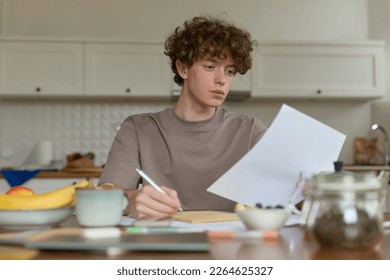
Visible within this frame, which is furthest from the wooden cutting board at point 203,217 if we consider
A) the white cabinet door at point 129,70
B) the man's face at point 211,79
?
the white cabinet door at point 129,70

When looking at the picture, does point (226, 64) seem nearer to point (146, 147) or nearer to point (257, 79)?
point (146, 147)

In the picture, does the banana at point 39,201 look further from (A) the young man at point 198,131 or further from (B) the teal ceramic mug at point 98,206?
(A) the young man at point 198,131

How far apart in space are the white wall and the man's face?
2640 millimetres

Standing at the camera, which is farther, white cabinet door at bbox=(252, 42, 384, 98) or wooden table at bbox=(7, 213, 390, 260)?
white cabinet door at bbox=(252, 42, 384, 98)

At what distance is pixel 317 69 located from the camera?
4.23m

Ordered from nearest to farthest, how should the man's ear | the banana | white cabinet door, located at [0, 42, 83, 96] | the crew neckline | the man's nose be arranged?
the banana, the man's nose, the crew neckline, the man's ear, white cabinet door, located at [0, 42, 83, 96]

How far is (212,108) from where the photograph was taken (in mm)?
1911

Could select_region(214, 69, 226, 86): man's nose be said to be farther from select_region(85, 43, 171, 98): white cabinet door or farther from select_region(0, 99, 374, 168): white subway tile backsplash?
select_region(0, 99, 374, 168): white subway tile backsplash

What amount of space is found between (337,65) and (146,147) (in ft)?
9.28

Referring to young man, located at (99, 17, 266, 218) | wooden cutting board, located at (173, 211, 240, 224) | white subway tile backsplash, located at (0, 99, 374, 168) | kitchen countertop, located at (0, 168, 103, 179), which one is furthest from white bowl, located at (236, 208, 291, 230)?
white subway tile backsplash, located at (0, 99, 374, 168)

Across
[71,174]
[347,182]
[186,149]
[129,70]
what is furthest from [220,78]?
[129,70]

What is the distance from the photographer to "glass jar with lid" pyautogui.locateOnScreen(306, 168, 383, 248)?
2.66 feet

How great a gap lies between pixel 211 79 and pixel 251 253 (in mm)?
1015

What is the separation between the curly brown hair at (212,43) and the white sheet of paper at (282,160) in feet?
2.14
